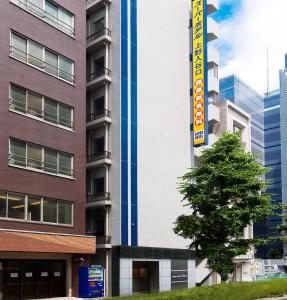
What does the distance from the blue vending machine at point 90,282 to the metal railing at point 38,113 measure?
34.8 feet

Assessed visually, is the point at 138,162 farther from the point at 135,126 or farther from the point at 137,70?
the point at 137,70

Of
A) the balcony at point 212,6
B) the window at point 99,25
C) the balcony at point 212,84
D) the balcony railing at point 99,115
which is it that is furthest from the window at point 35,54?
the balcony at point 212,6

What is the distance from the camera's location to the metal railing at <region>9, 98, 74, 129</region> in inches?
1348

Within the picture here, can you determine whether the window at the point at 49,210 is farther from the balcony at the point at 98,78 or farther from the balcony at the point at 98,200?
the balcony at the point at 98,78

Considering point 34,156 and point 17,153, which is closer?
point 17,153

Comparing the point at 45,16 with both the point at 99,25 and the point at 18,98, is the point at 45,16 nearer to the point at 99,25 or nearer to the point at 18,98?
the point at 18,98

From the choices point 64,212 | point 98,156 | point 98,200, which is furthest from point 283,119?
point 64,212

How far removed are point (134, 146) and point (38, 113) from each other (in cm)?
1034

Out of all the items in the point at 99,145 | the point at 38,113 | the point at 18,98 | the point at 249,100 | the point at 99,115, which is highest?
the point at 249,100

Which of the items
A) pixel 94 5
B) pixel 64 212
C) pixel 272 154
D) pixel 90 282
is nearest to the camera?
pixel 64 212

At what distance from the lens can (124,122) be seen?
43188 mm

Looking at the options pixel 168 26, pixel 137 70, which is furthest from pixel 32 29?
pixel 168 26

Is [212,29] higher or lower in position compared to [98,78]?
higher

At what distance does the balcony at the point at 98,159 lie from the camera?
4281 cm
